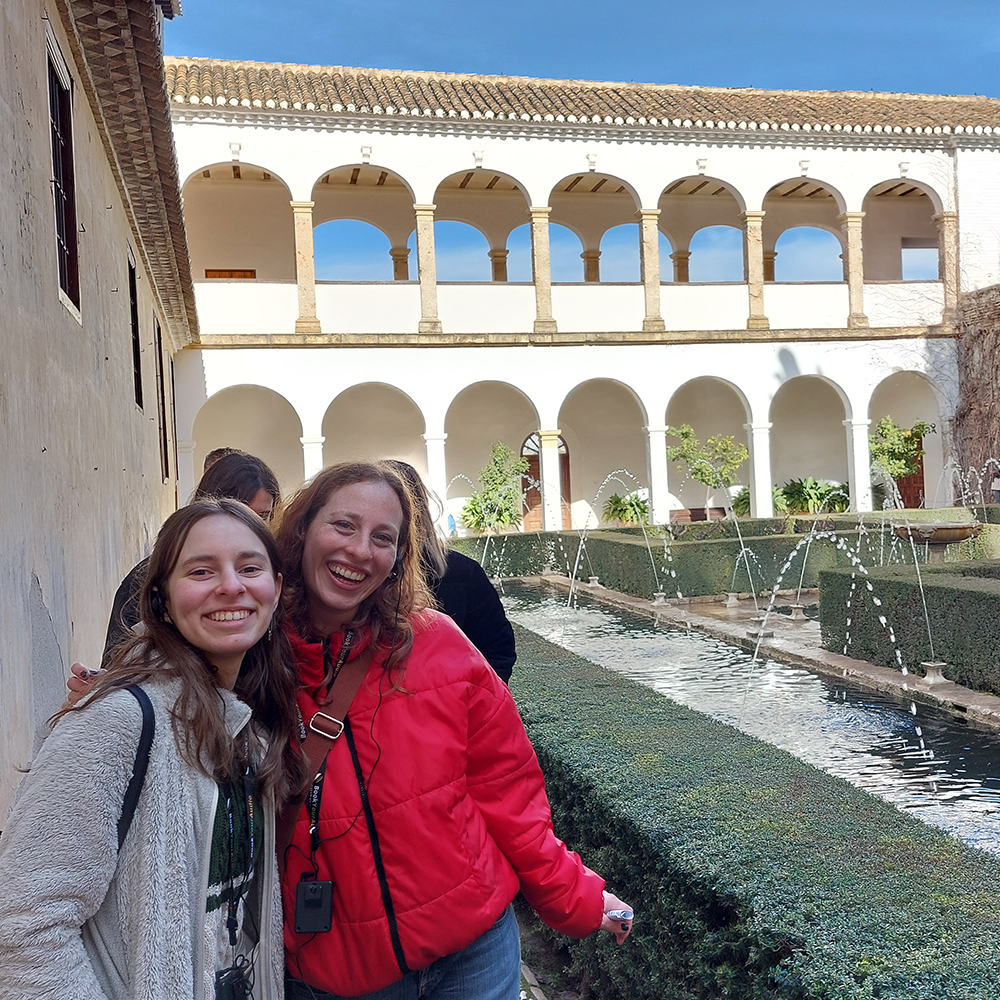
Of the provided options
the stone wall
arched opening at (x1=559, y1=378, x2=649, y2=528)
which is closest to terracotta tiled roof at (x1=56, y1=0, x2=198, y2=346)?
arched opening at (x1=559, y1=378, x2=649, y2=528)

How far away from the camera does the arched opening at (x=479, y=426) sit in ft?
70.9

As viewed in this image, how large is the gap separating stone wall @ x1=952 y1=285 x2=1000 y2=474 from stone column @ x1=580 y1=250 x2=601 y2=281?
24.3 feet

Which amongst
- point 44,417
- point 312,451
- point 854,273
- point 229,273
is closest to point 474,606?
point 44,417

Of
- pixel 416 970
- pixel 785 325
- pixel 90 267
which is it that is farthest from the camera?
pixel 785 325

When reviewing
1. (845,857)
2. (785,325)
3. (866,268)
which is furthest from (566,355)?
(845,857)

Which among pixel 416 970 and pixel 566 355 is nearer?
pixel 416 970

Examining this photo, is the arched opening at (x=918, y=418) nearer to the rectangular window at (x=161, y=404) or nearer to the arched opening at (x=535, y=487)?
the arched opening at (x=535, y=487)

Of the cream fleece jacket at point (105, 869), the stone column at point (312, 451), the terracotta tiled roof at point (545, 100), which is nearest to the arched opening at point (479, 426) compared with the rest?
the stone column at point (312, 451)

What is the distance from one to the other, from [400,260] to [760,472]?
8526 mm

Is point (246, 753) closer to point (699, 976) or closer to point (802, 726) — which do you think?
point (699, 976)

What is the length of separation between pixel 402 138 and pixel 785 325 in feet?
27.3

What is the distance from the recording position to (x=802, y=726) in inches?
240

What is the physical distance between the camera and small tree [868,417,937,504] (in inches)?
798

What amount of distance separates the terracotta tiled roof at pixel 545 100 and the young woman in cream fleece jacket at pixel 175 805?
17541mm
